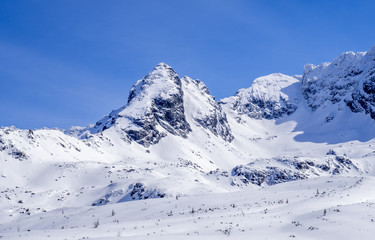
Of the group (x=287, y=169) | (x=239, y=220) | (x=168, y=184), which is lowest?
(x=239, y=220)

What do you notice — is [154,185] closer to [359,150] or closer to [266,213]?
[266,213]

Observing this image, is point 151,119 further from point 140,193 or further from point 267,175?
point 140,193

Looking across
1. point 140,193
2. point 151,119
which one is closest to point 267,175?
point 140,193

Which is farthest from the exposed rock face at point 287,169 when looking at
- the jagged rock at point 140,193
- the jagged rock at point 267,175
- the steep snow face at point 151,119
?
the steep snow face at point 151,119

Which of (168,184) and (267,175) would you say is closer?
(168,184)

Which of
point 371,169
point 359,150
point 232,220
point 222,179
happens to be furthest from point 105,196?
point 359,150

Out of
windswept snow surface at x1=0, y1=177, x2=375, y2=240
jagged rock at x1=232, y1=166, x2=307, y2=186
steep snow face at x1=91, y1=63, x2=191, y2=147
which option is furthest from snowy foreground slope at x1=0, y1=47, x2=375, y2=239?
steep snow face at x1=91, y1=63, x2=191, y2=147

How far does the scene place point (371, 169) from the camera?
393ft

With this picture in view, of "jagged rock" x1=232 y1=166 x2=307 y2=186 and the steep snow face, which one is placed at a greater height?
the steep snow face

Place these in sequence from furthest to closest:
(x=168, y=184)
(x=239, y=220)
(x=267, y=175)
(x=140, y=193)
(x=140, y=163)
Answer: (x=140, y=163)
(x=267, y=175)
(x=140, y=193)
(x=168, y=184)
(x=239, y=220)

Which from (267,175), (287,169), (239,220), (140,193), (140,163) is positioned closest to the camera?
(239,220)

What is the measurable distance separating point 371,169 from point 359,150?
1353 inches

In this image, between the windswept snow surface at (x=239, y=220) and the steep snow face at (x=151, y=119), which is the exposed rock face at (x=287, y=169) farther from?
the steep snow face at (x=151, y=119)

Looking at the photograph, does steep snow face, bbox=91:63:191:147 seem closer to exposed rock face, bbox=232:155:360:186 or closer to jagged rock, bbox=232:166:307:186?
exposed rock face, bbox=232:155:360:186
